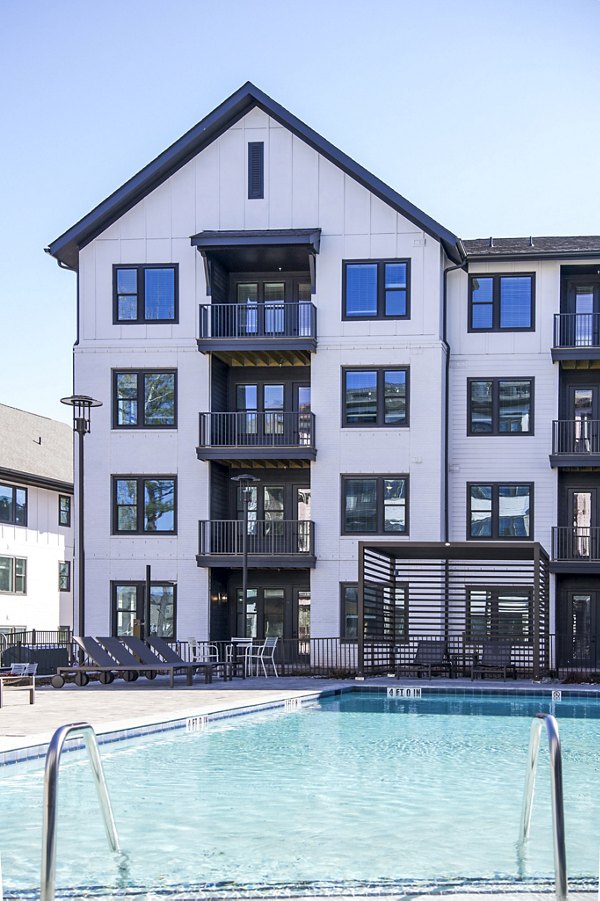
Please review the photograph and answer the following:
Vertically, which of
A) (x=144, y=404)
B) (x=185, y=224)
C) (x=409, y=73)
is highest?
(x=185, y=224)

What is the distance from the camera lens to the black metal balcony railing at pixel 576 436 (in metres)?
30.1

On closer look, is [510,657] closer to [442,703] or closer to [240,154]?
[442,703]

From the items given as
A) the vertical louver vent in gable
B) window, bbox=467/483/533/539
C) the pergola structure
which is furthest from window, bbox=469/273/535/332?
the pergola structure

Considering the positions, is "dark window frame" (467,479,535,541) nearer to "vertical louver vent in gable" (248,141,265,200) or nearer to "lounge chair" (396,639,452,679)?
"lounge chair" (396,639,452,679)

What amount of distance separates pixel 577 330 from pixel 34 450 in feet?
72.0

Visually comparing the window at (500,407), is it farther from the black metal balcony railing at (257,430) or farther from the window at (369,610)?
the window at (369,610)

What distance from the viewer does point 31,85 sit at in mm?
15930

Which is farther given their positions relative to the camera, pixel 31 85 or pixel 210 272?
pixel 210 272

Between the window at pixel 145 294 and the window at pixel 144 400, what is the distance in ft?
4.83

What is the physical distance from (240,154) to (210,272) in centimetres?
329

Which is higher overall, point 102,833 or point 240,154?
point 240,154

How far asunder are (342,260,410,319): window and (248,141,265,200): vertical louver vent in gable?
3.06m

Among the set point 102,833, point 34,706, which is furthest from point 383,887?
point 34,706

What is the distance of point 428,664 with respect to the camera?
81.8 ft
